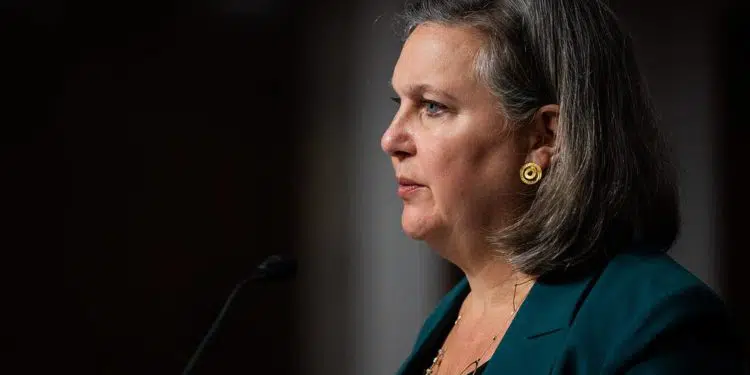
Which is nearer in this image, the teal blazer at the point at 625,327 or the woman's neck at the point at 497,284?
the teal blazer at the point at 625,327

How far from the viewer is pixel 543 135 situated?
132 cm

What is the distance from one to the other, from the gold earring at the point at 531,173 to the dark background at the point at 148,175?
162cm

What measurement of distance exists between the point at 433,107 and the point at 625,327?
43 cm

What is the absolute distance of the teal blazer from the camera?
107cm

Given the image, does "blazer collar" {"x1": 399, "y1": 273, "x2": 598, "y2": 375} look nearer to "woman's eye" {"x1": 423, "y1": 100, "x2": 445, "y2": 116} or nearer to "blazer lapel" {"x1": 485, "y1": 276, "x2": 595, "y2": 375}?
"blazer lapel" {"x1": 485, "y1": 276, "x2": 595, "y2": 375}

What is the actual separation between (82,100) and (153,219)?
407 mm

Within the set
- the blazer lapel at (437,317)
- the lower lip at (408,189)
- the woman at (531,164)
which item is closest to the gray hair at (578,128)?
the woman at (531,164)

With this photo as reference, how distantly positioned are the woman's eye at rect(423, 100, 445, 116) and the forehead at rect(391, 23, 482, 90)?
0.10 feet

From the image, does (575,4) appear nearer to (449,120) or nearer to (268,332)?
(449,120)

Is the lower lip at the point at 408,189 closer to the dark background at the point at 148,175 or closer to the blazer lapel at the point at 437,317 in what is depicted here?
the blazer lapel at the point at 437,317

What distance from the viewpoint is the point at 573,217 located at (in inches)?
49.5

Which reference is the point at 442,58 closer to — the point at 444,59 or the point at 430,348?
the point at 444,59

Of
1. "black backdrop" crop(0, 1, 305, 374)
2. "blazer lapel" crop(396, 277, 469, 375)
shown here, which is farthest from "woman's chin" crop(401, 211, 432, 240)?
"black backdrop" crop(0, 1, 305, 374)

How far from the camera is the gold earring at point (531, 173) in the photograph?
1302 mm
